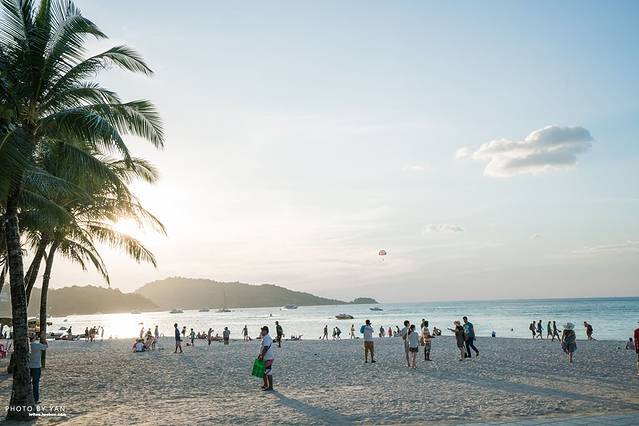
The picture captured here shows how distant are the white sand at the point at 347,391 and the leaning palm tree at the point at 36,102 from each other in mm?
3256

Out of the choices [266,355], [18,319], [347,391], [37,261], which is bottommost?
[347,391]

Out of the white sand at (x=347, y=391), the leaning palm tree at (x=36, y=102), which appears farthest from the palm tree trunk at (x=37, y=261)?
the leaning palm tree at (x=36, y=102)

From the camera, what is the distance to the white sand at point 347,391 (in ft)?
32.9

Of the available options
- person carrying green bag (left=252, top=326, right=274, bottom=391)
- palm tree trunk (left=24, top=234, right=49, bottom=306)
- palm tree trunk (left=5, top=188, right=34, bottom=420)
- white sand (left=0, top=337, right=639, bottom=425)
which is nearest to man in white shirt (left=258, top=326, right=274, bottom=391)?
person carrying green bag (left=252, top=326, right=274, bottom=391)

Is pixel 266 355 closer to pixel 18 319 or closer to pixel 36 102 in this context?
pixel 18 319

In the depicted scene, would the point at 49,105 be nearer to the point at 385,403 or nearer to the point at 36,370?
the point at 36,370

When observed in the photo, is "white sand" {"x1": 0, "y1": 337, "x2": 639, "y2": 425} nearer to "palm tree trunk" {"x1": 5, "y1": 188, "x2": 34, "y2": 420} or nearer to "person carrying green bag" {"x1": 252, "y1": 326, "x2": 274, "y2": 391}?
"person carrying green bag" {"x1": 252, "y1": 326, "x2": 274, "y2": 391}

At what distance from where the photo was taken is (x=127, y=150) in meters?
10.9

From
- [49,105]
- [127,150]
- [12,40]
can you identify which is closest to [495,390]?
[127,150]

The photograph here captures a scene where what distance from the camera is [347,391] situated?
524 inches

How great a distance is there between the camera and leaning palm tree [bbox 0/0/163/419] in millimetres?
10070

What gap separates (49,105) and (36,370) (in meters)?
6.17

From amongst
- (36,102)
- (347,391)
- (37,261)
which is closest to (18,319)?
(36,102)

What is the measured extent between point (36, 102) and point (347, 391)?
1030 centimetres
